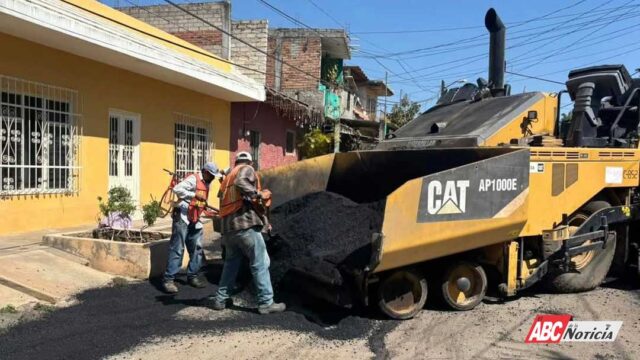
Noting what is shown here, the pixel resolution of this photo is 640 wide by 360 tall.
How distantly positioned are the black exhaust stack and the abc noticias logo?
3.17 metres

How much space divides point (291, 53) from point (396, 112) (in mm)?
12800

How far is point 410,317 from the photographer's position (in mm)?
5023

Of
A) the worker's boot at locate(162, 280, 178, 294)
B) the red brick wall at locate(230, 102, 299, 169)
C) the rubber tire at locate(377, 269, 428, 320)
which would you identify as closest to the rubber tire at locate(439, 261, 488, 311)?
the rubber tire at locate(377, 269, 428, 320)

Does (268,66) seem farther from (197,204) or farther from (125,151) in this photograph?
(197,204)

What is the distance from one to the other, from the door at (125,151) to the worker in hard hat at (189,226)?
169 inches

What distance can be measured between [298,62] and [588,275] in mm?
16436

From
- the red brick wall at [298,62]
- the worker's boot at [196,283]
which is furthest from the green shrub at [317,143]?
the worker's boot at [196,283]

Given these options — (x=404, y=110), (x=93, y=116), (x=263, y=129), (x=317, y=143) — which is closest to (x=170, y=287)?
(x=93, y=116)

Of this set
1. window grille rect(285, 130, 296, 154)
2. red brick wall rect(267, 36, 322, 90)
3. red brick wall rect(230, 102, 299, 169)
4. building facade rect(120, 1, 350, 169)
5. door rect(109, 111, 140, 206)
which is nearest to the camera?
door rect(109, 111, 140, 206)

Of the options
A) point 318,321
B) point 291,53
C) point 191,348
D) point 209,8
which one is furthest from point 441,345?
point 291,53

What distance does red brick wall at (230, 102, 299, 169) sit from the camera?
1457 centimetres

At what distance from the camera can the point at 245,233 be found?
511cm

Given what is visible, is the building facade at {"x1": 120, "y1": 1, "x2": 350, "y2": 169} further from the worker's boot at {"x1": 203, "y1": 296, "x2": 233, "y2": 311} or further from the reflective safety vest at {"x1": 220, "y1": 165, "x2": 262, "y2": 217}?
the worker's boot at {"x1": 203, "y1": 296, "x2": 233, "y2": 311}

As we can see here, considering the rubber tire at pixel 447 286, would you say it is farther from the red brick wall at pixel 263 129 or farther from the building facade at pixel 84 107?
the red brick wall at pixel 263 129
